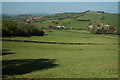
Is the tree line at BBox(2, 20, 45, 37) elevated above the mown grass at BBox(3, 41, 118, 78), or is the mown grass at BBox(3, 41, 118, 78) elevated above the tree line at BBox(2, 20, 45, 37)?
the tree line at BBox(2, 20, 45, 37)

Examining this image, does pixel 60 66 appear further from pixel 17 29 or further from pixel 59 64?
pixel 17 29

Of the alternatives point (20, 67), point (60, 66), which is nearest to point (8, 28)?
point (20, 67)

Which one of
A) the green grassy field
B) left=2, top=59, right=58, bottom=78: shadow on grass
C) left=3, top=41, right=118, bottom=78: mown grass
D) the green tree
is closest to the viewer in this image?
left=3, top=41, right=118, bottom=78: mown grass

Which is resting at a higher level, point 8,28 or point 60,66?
point 8,28

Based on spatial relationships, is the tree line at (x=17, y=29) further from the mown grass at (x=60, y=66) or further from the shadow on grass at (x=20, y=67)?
the shadow on grass at (x=20, y=67)

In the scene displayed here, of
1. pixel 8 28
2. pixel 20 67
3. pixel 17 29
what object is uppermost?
pixel 8 28

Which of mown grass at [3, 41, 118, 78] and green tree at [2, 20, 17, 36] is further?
green tree at [2, 20, 17, 36]

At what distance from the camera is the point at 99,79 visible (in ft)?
43.9

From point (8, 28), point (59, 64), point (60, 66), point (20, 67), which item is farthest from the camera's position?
point (8, 28)

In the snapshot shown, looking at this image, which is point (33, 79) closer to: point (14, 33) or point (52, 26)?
point (14, 33)

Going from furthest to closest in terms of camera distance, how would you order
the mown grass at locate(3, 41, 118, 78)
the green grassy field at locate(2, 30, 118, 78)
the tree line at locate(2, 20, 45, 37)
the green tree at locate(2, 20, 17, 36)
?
1. the tree line at locate(2, 20, 45, 37)
2. the green tree at locate(2, 20, 17, 36)
3. the green grassy field at locate(2, 30, 118, 78)
4. the mown grass at locate(3, 41, 118, 78)

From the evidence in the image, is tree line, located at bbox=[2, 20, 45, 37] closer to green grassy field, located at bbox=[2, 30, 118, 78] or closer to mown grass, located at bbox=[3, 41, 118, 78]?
green grassy field, located at bbox=[2, 30, 118, 78]

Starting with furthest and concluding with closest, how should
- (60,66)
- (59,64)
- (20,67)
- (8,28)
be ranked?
(8,28) < (59,64) < (60,66) < (20,67)

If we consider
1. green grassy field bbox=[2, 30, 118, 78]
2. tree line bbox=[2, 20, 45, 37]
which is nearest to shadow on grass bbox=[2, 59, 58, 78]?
green grassy field bbox=[2, 30, 118, 78]
